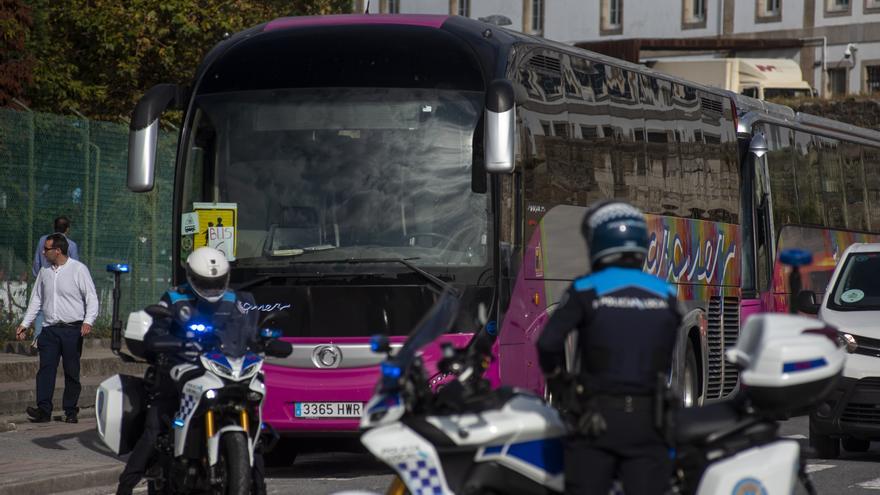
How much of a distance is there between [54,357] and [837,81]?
163 ft

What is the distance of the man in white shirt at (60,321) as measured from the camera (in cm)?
1633

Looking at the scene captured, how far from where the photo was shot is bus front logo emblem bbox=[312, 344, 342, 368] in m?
12.6

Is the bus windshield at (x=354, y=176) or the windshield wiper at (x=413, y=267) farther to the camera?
the bus windshield at (x=354, y=176)

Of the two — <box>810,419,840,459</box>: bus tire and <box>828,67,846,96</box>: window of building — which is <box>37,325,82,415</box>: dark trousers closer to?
<box>810,419,840,459</box>: bus tire

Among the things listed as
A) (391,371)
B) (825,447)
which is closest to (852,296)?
(825,447)

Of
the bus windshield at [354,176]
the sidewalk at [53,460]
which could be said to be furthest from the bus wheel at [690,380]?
the sidewalk at [53,460]

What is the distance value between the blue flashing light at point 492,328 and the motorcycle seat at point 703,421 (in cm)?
579

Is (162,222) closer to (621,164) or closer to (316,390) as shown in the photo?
(621,164)

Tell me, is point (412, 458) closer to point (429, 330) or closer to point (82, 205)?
point (429, 330)

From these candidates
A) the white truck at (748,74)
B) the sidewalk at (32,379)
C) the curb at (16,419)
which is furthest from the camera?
the white truck at (748,74)

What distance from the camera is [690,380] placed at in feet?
54.2

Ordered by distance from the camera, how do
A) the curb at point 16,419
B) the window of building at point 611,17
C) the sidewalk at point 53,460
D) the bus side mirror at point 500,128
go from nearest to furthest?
the sidewalk at point 53,460 < the bus side mirror at point 500,128 < the curb at point 16,419 < the window of building at point 611,17

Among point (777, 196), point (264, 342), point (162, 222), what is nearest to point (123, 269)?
point (264, 342)

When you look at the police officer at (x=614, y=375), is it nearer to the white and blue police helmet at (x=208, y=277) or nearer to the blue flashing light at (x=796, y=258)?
the blue flashing light at (x=796, y=258)
